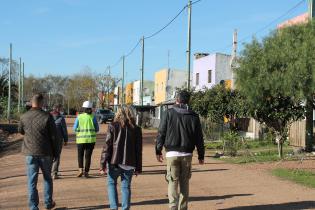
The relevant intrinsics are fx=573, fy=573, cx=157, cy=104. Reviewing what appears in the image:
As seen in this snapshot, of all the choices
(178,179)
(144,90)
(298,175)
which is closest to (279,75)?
(298,175)

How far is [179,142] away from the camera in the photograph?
7.98 meters

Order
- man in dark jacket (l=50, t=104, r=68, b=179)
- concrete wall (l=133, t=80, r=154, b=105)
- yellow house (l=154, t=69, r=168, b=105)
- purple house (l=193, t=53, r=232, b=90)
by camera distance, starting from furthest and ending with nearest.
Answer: concrete wall (l=133, t=80, r=154, b=105)
yellow house (l=154, t=69, r=168, b=105)
purple house (l=193, t=53, r=232, b=90)
man in dark jacket (l=50, t=104, r=68, b=179)

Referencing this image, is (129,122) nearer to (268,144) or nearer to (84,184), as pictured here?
(84,184)

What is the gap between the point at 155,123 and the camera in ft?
173

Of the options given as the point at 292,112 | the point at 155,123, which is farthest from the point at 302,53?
the point at 155,123

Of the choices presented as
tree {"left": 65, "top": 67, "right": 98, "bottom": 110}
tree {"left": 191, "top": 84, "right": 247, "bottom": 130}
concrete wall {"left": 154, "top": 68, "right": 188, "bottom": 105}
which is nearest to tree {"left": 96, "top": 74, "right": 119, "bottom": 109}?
tree {"left": 65, "top": 67, "right": 98, "bottom": 110}

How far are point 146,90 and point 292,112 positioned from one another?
70718 mm

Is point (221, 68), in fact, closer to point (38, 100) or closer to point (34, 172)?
point (38, 100)

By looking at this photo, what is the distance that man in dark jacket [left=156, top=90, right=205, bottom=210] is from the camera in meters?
7.98

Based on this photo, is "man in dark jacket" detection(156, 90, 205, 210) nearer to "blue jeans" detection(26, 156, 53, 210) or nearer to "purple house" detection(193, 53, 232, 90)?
"blue jeans" detection(26, 156, 53, 210)

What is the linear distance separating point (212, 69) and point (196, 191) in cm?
3865

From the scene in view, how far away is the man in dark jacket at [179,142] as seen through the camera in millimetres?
7980

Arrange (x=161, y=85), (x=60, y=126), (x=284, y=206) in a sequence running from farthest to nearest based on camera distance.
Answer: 1. (x=161, y=85)
2. (x=60, y=126)
3. (x=284, y=206)

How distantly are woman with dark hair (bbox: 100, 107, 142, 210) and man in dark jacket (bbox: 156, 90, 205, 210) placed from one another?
369mm
